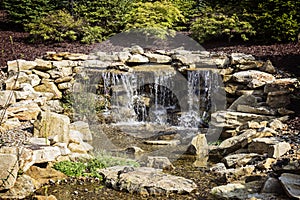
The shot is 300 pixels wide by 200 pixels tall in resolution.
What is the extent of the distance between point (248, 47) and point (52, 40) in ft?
23.6

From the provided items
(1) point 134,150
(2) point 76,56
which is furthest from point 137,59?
(1) point 134,150

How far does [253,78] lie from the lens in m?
8.92

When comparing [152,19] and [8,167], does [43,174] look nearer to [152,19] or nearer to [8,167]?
[8,167]

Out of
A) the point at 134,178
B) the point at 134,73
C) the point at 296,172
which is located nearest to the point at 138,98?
the point at 134,73

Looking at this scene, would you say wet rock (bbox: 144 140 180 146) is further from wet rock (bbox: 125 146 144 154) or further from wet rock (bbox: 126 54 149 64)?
wet rock (bbox: 126 54 149 64)

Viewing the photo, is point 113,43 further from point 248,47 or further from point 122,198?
point 122,198

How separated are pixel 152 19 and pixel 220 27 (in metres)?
2.58

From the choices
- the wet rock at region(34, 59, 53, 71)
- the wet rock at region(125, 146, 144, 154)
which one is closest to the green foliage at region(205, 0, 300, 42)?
the wet rock at region(125, 146, 144, 154)

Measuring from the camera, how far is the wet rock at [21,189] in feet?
15.3

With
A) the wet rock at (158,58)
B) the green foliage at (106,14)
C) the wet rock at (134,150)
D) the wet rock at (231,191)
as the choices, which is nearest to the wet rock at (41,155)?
the wet rock at (134,150)

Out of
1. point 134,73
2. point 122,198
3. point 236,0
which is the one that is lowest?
point 122,198

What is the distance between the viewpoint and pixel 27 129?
686cm

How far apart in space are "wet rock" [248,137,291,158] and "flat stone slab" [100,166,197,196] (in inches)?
62.9

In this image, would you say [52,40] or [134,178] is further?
[52,40]
